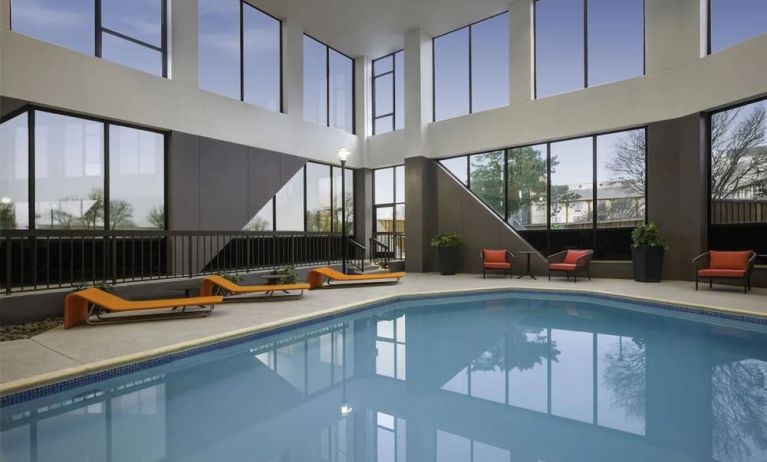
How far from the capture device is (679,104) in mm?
8695

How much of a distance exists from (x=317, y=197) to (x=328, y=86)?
11.6 feet

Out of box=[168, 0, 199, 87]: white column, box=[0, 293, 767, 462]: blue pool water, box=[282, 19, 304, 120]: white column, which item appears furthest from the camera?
box=[282, 19, 304, 120]: white column

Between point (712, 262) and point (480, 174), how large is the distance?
224 inches

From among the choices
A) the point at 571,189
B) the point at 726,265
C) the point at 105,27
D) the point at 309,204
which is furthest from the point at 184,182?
the point at 726,265

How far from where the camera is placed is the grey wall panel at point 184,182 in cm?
842

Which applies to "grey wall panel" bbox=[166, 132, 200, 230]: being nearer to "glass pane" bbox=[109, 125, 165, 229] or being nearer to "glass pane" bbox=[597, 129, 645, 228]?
"glass pane" bbox=[109, 125, 165, 229]

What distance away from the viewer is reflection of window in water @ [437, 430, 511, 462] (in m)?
2.45

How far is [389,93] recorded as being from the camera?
1335 centimetres

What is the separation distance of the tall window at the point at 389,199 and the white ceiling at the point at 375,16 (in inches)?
156

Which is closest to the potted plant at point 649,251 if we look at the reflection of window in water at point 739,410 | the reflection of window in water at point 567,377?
the reflection of window in water at point 567,377

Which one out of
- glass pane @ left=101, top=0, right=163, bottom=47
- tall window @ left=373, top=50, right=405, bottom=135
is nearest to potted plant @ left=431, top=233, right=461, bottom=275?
tall window @ left=373, top=50, right=405, bottom=135

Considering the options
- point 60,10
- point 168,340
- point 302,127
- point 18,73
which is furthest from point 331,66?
point 168,340

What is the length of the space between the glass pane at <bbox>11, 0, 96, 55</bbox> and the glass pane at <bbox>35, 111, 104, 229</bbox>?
1.29m

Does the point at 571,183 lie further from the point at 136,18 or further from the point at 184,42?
the point at 136,18
